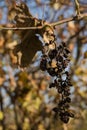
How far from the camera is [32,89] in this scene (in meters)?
4.15

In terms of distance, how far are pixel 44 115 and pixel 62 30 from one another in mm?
1191

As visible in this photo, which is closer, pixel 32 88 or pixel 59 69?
pixel 59 69

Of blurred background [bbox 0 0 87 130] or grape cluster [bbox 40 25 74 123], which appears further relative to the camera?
blurred background [bbox 0 0 87 130]

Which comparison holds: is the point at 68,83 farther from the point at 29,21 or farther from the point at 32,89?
the point at 32,89

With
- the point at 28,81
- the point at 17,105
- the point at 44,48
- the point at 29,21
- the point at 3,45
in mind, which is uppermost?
the point at 29,21

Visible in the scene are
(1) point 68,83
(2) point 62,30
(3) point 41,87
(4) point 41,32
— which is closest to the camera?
(1) point 68,83

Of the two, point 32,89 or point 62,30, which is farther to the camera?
point 62,30

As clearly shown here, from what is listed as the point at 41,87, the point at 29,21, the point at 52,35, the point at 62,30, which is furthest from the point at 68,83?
the point at 62,30

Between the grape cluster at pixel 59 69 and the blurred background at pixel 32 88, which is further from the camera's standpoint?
the blurred background at pixel 32 88

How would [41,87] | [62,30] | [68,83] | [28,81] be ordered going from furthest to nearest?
1. [62,30]
2. [41,87]
3. [28,81]
4. [68,83]

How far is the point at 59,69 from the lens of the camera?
1.73 m

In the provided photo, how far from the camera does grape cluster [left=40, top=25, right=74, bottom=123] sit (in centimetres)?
170

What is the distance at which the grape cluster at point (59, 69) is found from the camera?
1703 mm

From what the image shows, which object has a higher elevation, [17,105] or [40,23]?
[40,23]
